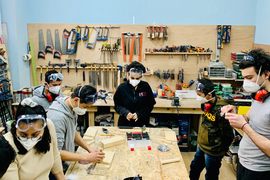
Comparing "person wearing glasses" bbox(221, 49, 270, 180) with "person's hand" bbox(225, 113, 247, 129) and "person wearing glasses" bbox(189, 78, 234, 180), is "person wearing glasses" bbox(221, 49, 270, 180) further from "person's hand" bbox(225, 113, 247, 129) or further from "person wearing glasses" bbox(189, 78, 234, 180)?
"person wearing glasses" bbox(189, 78, 234, 180)

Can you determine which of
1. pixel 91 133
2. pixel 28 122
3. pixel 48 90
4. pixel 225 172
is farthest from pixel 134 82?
pixel 225 172

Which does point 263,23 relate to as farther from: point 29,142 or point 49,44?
point 29,142

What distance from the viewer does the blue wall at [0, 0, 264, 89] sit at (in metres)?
4.68

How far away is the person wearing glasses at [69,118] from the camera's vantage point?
79.7 inches

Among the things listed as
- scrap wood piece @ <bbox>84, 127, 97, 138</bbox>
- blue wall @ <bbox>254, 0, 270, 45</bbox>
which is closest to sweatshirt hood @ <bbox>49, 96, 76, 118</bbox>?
scrap wood piece @ <bbox>84, 127, 97, 138</bbox>

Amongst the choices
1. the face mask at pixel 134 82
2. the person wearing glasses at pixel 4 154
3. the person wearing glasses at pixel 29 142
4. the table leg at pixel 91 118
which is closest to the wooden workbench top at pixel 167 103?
the table leg at pixel 91 118

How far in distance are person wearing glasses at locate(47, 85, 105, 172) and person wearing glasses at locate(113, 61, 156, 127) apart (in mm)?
1026

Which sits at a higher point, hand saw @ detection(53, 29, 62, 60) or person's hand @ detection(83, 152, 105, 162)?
hand saw @ detection(53, 29, 62, 60)

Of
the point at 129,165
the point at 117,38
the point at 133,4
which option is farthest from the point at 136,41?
the point at 129,165

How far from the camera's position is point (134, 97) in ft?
10.5

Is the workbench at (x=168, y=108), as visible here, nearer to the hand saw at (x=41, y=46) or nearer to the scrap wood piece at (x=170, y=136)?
the scrap wood piece at (x=170, y=136)

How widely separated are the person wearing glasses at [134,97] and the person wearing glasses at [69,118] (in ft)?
3.36

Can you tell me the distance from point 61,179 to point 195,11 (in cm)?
417

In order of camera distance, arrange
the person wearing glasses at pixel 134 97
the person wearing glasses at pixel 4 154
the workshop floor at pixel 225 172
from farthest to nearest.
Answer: the workshop floor at pixel 225 172 < the person wearing glasses at pixel 134 97 < the person wearing glasses at pixel 4 154
